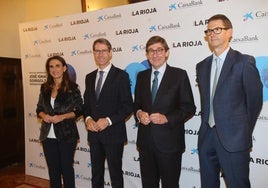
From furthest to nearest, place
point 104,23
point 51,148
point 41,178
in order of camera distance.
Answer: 1. point 41,178
2. point 104,23
3. point 51,148

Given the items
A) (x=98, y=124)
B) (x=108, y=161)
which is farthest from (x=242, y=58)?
(x=108, y=161)

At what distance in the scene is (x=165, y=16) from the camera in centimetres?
269

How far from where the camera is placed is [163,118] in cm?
205

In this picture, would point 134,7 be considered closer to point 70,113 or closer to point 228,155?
point 70,113

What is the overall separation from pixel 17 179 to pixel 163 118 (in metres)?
2.70

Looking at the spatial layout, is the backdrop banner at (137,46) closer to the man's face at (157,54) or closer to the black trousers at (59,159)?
the man's face at (157,54)

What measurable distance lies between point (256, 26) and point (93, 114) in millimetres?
1633

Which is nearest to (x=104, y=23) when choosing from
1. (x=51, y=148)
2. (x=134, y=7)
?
(x=134, y=7)

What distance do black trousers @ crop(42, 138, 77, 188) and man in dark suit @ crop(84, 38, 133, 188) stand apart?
24 centimetres

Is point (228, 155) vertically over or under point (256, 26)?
under

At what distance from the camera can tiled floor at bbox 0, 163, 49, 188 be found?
11.4ft

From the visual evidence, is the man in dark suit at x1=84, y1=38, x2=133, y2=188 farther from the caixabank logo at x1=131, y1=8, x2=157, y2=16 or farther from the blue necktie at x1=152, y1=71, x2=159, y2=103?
the caixabank logo at x1=131, y1=8, x2=157, y2=16

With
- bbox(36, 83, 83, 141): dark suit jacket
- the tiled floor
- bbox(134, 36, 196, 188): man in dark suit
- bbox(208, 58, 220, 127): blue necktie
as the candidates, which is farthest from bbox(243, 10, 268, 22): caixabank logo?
the tiled floor

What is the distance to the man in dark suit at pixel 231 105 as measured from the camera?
70.7 inches
